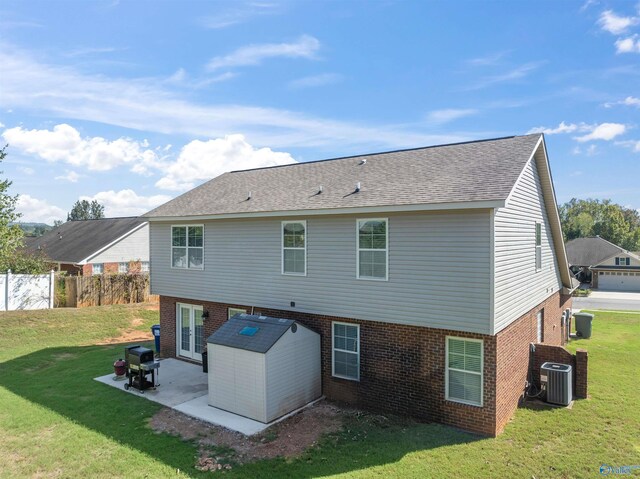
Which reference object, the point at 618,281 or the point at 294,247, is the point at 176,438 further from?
the point at 618,281

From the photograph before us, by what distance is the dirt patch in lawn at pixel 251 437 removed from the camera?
798cm

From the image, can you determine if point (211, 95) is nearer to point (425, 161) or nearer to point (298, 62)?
point (298, 62)

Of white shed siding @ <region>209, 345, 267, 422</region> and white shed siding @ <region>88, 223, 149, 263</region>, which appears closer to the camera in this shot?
white shed siding @ <region>209, 345, 267, 422</region>

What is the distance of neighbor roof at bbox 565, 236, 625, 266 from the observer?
160 feet

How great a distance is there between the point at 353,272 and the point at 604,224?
81274 millimetres

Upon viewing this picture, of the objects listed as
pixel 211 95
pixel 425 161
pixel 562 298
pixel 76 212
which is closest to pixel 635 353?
pixel 562 298

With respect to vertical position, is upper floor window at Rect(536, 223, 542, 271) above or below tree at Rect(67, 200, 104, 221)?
below

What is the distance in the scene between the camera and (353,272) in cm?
1050

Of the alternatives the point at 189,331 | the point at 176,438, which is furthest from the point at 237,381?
the point at 189,331

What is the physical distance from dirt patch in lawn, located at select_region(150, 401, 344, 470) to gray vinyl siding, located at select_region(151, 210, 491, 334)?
8.60 feet

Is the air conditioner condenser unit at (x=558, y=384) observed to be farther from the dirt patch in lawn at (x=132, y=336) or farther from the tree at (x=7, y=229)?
the tree at (x=7, y=229)

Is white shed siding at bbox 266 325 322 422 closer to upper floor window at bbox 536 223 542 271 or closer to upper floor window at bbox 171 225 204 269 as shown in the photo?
upper floor window at bbox 171 225 204 269

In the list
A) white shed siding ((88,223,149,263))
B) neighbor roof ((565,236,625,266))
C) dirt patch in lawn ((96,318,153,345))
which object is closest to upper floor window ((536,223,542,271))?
dirt patch in lawn ((96,318,153,345))

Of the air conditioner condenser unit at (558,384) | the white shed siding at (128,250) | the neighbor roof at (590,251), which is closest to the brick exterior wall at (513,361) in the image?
the air conditioner condenser unit at (558,384)
